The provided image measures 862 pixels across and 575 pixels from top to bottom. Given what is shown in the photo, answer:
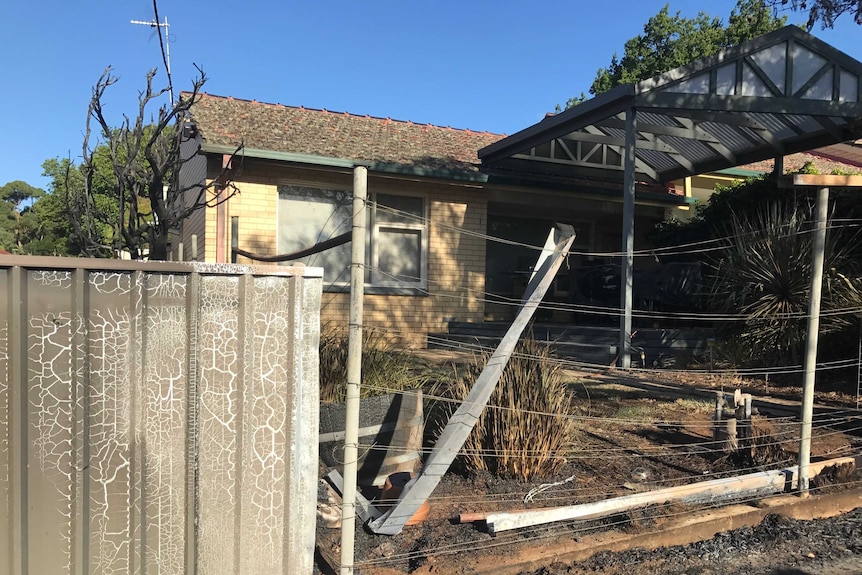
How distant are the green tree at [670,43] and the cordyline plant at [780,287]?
24679 millimetres

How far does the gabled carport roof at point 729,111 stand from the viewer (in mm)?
8938

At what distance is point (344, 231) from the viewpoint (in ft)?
36.7

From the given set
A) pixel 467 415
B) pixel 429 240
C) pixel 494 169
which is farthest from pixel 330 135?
pixel 467 415

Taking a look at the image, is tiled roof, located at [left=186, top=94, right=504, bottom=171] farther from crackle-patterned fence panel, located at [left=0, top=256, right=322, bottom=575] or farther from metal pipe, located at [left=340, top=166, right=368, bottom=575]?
crackle-patterned fence panel, located at [left=0, top=256, right=322, bottom=575]

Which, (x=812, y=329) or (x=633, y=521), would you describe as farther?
(x=812, y=329)

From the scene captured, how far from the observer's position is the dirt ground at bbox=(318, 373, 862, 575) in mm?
3307

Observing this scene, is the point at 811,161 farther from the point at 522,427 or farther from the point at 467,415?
the point at 467,415

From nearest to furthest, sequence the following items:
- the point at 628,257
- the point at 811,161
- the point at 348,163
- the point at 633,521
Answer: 1. the point at 633,521
2. the point at 628,257
3. the point at 348,163
4. the point at 811,161

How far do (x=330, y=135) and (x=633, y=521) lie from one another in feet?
31.7

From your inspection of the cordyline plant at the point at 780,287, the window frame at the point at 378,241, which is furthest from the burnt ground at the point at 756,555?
the window frame at the point at 378,241

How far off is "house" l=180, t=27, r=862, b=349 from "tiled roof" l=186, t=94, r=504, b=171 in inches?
2.1

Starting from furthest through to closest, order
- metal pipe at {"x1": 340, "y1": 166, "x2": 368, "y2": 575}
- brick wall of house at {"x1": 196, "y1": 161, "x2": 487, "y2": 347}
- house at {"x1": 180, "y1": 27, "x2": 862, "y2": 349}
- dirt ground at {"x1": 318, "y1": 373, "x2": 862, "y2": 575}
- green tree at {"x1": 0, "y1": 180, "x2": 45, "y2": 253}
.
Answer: green tree at {"x1": 0, "y1": 180, "x2": 45, "y2": 253}, brick wall of house at {"x1": 196, "y1": 161, "x2": 487, "y2": 347}, house at {"x1": 180, "y1": 27, "x2": 862, "y2": 349}, dirt ground at {"x1": 318, "y1": 373, "x2": 862, "y2": 575}, metal pipe at {"x1": 340, "y1": 166, "x2": 368, "y2": 575}

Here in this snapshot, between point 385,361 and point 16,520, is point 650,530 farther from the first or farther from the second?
point 16,520

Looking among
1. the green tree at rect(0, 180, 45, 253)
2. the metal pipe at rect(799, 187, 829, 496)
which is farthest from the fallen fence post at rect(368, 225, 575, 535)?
the green tree at rect(0, 180, 45, 253)
